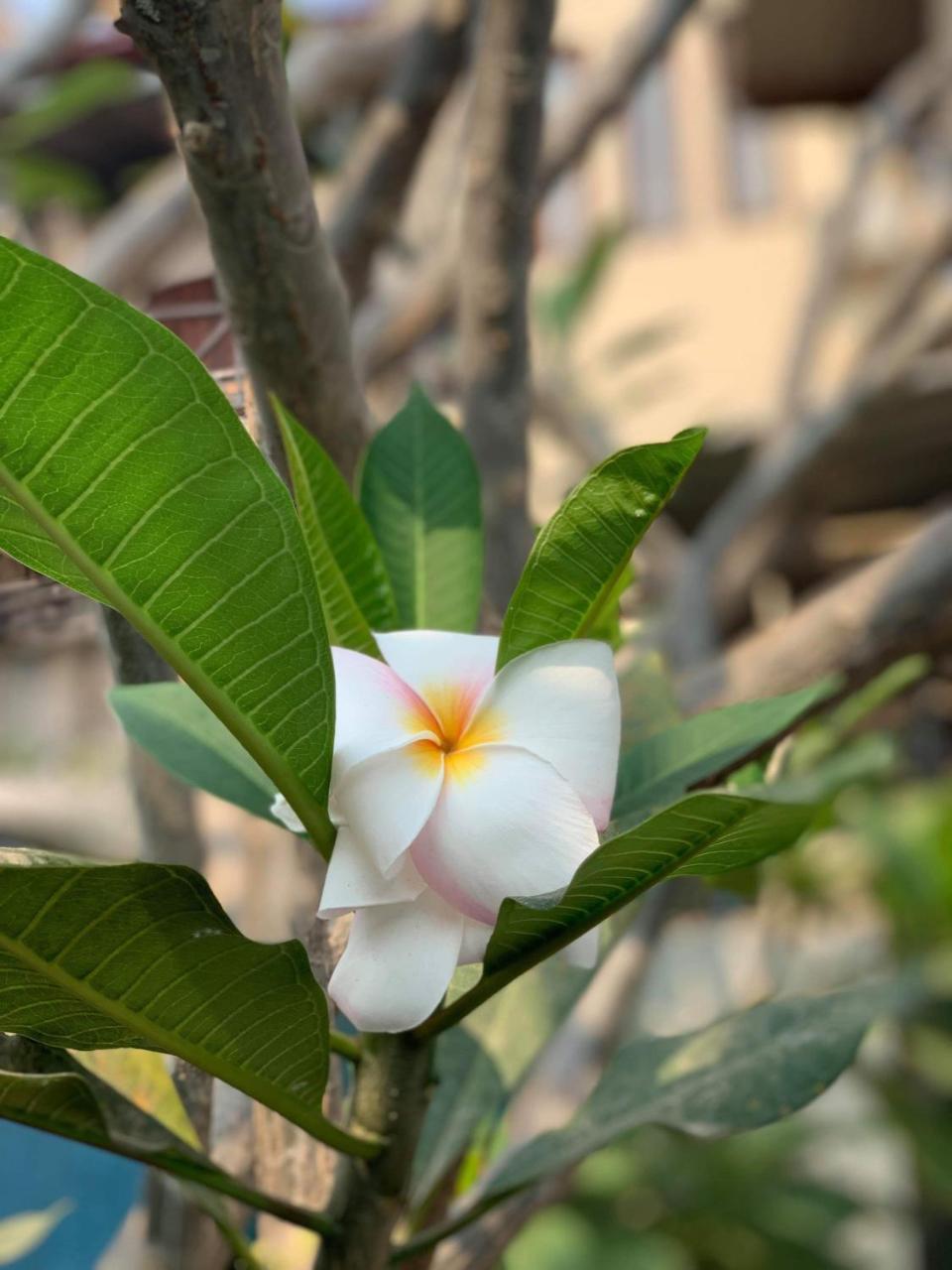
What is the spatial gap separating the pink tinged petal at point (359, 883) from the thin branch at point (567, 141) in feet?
2.84

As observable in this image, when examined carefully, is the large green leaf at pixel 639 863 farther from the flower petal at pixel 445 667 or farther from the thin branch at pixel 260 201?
the thin branch at pixel 260 201

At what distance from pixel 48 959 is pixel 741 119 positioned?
12.9 feet

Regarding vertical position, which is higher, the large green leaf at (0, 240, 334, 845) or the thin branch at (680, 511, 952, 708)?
the large green leaf at (0, 240, 334, 845)

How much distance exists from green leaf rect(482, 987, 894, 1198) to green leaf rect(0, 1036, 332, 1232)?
0.29 ft

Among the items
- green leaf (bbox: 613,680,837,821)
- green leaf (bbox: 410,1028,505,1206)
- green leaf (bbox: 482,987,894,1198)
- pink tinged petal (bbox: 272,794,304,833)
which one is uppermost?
pink tinged petal (bbox: 272,794,304,833)

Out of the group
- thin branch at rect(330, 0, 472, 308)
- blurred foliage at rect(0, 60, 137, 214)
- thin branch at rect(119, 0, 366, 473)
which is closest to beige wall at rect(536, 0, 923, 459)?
blurred foliage at rect(0, 60, 137, 214)

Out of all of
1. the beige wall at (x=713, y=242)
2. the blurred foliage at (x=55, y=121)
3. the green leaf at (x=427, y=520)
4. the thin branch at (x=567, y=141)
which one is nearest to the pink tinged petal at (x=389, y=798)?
the green leaf at (x=427, y=520)

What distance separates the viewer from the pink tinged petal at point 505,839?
0.27m

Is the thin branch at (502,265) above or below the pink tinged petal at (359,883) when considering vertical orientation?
above

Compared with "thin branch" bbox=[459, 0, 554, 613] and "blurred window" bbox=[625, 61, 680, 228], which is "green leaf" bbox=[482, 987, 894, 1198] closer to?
"thin branch" bbox=[459, 0, 554, 613]

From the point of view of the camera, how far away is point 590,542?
29 centimetres

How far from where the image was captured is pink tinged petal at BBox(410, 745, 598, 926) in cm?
27

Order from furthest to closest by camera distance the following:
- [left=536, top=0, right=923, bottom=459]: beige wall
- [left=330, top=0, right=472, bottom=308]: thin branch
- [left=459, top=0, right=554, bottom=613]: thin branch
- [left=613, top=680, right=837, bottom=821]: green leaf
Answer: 1. [left=536, top=0, right=923, bottom=459]: beige wall
2. [left=330, top=0, right=472, bottom=308]: thin branch
3. [left=459, top=0, right=554, bottom=613]: thin branch
4. [left=613, top=680, right=837, bottom=821]: green leaf

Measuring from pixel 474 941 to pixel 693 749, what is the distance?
0.10m
